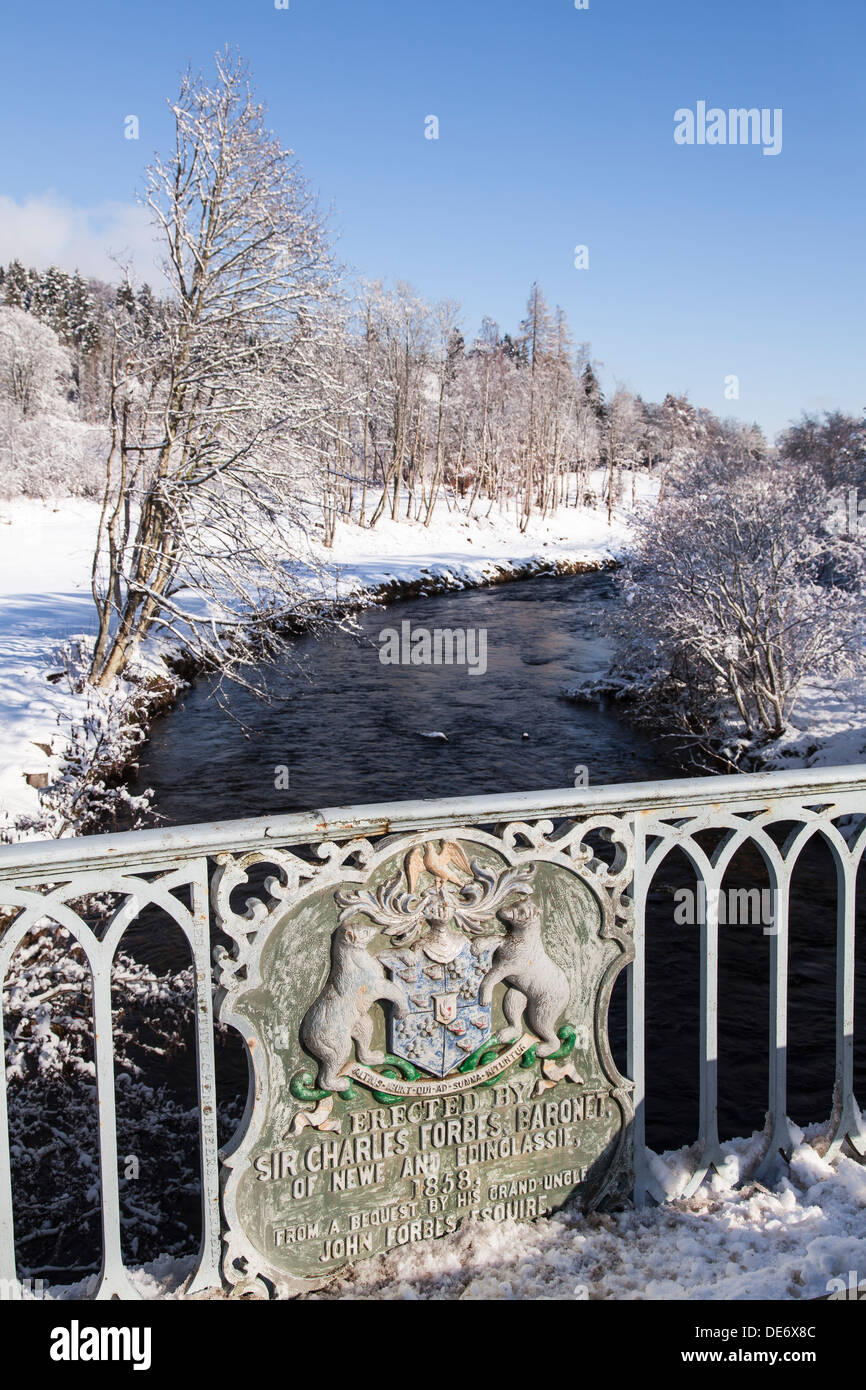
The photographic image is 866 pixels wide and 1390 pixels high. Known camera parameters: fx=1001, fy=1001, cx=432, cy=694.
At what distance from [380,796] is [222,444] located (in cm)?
606

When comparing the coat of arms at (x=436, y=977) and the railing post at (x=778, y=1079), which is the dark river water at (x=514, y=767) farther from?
the coat of arms at (x=436, y=977)

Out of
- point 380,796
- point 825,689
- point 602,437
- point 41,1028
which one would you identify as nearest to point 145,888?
point 41,1028

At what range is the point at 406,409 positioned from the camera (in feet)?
155

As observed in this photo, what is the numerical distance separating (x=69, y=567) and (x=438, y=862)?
2652 cm

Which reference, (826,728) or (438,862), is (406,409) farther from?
(438,862)

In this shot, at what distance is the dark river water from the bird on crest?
16.0 ft

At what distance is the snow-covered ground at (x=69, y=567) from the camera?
13000 millimetres

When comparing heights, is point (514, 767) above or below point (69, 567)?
below

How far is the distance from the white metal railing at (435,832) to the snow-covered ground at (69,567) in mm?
7482

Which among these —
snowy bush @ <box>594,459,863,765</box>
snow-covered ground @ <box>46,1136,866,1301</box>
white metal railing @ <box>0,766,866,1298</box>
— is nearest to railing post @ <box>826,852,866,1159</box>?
white metal railing @ <box>0,766,866,1298</box>

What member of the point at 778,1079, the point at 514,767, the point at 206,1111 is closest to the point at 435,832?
the point at 206,1111

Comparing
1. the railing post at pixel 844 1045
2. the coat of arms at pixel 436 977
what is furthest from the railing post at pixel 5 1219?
the railing post at pixel 844 1045

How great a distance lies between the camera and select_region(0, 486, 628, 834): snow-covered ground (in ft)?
42.7

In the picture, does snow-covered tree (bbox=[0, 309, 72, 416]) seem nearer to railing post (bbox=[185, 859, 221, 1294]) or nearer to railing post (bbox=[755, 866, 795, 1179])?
railing post (bbox=[185, 859, 221, 1294])
